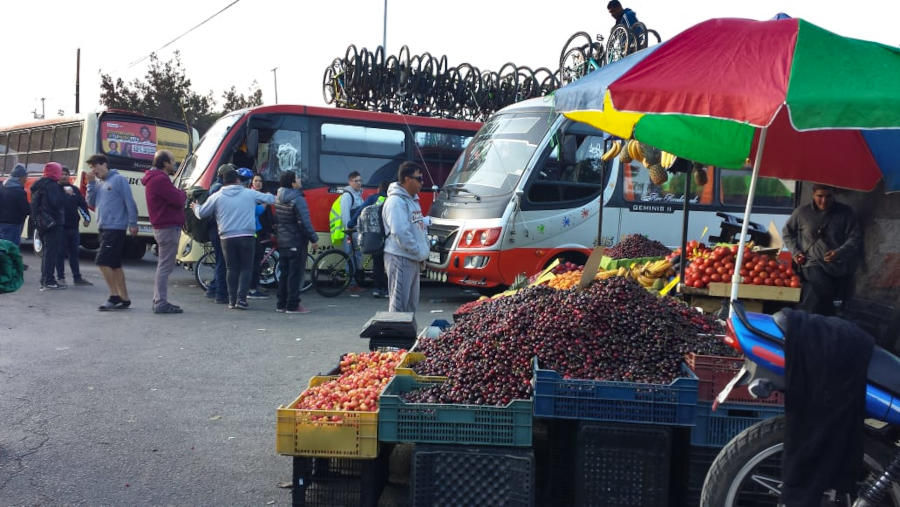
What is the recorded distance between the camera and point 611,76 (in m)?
4.67

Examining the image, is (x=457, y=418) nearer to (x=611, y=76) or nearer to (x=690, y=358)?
(x=690, y=358)

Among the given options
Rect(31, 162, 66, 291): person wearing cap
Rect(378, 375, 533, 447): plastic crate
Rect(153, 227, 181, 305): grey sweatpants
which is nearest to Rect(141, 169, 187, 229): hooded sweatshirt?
Rect(153, 227, 181, 305): grey sweatpants

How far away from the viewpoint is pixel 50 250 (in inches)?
501

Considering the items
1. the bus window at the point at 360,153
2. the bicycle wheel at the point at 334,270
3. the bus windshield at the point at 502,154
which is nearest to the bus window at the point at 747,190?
the bus windshield at the point at 502,154

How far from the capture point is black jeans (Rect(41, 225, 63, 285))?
41.0 ft

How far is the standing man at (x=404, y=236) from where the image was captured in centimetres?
791

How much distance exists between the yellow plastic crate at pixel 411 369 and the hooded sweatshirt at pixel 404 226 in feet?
9.34

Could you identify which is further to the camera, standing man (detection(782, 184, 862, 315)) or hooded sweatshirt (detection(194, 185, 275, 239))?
hooded sweatshirt (detection(194, 185, 275, 239))

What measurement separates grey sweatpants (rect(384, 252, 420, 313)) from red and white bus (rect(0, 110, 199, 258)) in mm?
10001

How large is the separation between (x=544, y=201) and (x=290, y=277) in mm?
A: 4040

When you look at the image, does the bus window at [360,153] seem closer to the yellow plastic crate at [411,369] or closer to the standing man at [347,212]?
the standing man at [347,212]

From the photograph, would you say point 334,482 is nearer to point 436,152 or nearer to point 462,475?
point 462,475

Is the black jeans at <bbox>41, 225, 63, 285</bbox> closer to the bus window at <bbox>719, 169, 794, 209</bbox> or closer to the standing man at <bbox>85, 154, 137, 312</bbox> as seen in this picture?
the standing man at <bbox>85, 154, 137, 312</bbox>

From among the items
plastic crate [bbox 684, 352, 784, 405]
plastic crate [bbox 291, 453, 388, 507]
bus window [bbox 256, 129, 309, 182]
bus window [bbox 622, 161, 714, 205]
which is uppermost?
bus window [bbox 256, 129, 309, 182]
